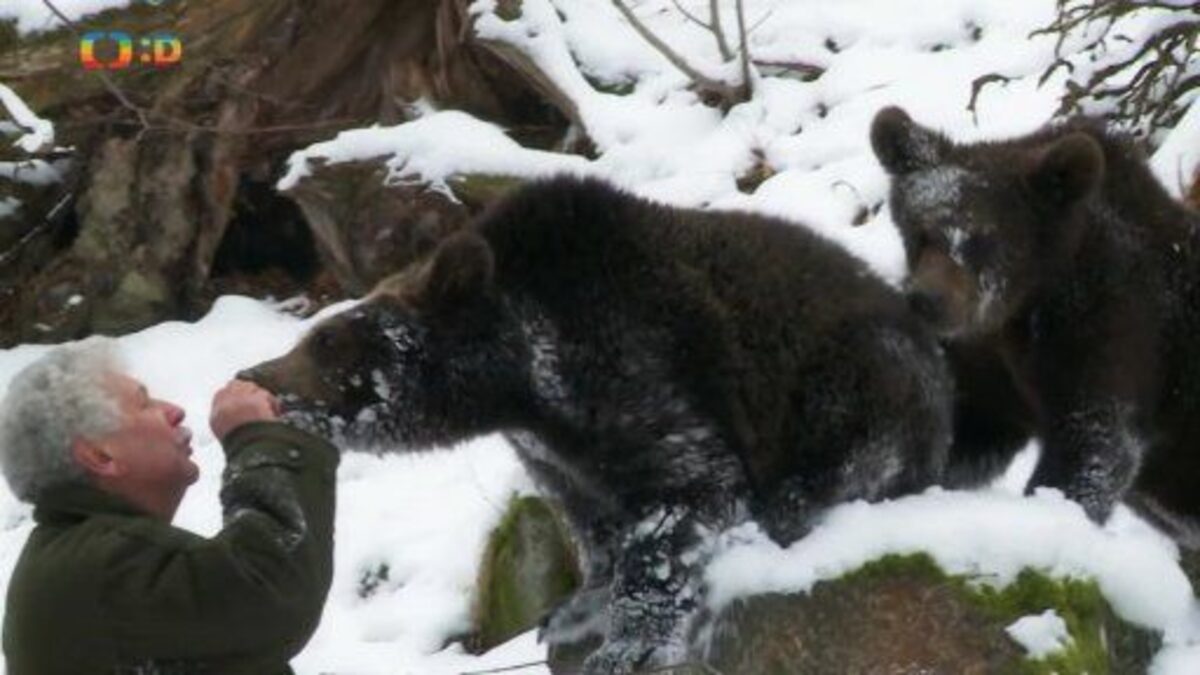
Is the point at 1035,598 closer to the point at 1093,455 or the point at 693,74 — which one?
the point at 1093,455

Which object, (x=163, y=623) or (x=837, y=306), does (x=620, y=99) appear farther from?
(x=163, y=623)

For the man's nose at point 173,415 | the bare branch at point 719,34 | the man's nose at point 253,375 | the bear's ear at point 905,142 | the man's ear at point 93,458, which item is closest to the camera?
the man's ear at point 93,458

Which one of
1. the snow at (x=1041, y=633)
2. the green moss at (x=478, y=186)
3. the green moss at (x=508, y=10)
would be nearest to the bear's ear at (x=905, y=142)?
the snow at (x=1041, y=633)

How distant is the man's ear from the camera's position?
4.28 meters

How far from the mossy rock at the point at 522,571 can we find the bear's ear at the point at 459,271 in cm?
241

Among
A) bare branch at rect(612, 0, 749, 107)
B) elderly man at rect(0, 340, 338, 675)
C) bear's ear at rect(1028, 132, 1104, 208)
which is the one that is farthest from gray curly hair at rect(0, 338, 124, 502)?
bare branch at rect(612, 0, 749, 107)

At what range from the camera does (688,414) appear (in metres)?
5.81

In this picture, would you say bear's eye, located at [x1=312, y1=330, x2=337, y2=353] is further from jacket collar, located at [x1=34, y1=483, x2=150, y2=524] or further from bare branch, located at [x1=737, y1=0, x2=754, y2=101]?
bare branch, located at [x1=737, y1=0, x2=754, y2=101]

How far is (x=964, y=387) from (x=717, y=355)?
4.67 feet

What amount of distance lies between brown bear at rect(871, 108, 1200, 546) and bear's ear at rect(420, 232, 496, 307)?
64.1 inches

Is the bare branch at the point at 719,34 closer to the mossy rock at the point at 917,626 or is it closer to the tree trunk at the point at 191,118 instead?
the tree trunk at the point at 191,118

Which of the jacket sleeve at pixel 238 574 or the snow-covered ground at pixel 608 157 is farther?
the snow-covered ground at pixel 608 157

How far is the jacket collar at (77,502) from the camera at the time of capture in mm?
4285

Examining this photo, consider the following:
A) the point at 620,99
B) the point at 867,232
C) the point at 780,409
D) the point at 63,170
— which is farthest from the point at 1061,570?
the point at 63,170
